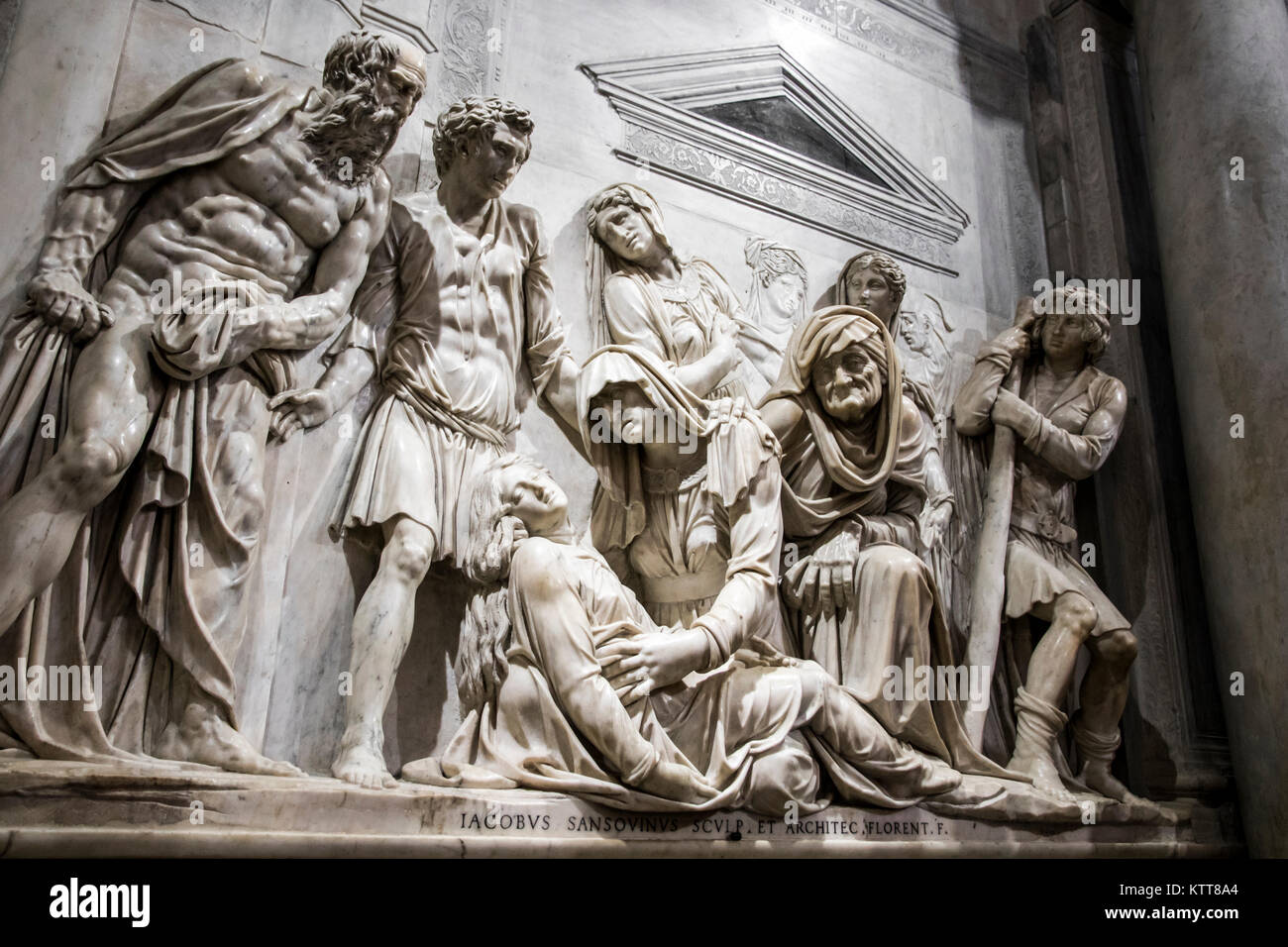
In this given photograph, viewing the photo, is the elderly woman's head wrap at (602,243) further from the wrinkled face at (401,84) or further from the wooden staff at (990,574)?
the wooden staff at (990,574)

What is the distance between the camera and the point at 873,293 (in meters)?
5.10

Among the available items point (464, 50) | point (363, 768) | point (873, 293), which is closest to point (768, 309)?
point (873, 293)

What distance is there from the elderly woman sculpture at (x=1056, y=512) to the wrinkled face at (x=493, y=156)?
274cm

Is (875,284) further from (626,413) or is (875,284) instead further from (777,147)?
(626,413)

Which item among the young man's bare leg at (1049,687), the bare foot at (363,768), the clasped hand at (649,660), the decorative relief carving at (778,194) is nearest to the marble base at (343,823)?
the bare foot at (363,768)

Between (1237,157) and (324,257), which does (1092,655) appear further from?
(324,257)

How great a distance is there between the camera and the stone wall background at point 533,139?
3.34m

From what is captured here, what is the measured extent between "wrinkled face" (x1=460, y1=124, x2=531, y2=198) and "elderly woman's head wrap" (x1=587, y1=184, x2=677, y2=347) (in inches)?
23.2

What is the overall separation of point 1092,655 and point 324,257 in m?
3.83

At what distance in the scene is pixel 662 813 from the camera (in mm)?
3119

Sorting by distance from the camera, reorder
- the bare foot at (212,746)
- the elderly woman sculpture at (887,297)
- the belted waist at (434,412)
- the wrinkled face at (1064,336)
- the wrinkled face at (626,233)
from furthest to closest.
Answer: the wrinkled face at (1064,336)
the elderly woman sculpture at (887,297)
the wrinkled face at (626,233)
the belted waist at (434,412)
the bare foot at (212,746)

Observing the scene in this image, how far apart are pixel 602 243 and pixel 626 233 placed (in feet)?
0.49
